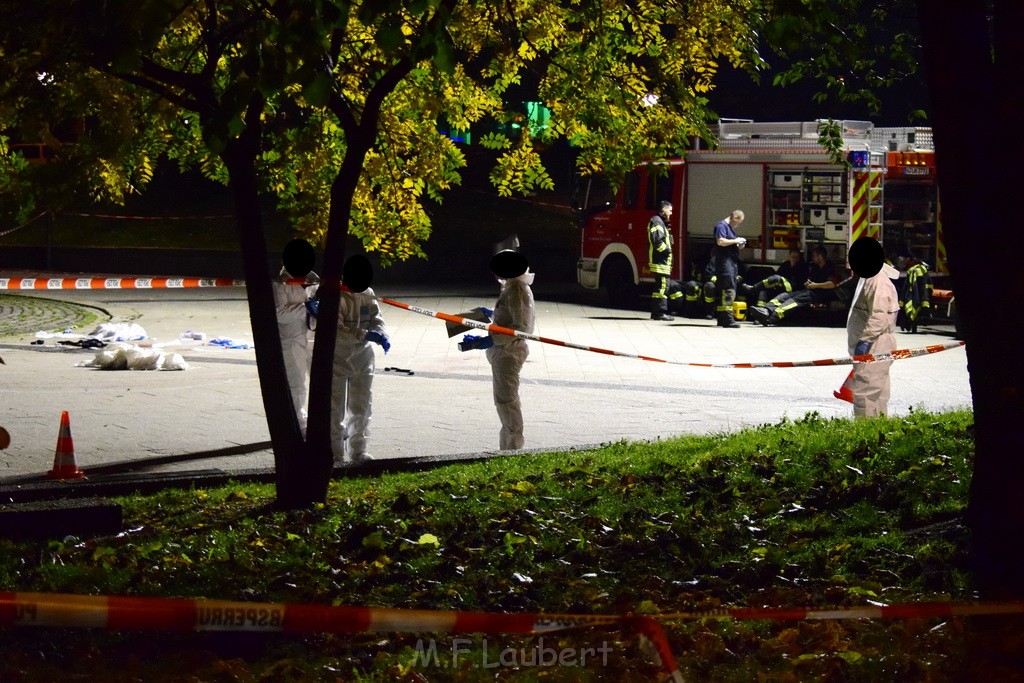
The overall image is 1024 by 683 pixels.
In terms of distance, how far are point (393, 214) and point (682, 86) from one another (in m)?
2.39

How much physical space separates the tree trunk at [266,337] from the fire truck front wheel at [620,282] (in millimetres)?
15464

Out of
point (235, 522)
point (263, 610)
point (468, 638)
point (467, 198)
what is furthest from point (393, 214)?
point (467, 198)

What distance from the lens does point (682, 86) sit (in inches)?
385

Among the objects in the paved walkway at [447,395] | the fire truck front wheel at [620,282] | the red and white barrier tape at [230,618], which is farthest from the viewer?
the fire truck front wheel at [620,282]

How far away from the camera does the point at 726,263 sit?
66.2 feet

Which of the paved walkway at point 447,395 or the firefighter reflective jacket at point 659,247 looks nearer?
the paved walkway at point 447,395

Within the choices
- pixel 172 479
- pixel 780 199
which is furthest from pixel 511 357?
pixel 780 199

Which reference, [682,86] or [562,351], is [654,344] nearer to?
[562,351]

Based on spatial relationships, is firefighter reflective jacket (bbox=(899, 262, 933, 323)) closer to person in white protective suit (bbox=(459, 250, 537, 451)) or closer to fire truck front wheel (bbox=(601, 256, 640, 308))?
fire truck front wheel (bbox=(601, 256, 640, 308))

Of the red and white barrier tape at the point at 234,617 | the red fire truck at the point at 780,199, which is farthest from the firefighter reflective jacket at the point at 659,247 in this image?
the red and white barrier tape at the point at 234,617

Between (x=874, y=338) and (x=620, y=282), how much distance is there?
470 inches

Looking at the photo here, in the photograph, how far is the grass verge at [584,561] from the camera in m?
4.64

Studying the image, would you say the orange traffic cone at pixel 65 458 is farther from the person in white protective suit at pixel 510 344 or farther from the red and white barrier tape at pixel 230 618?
the red and white barrier tape at pixel 230 618
